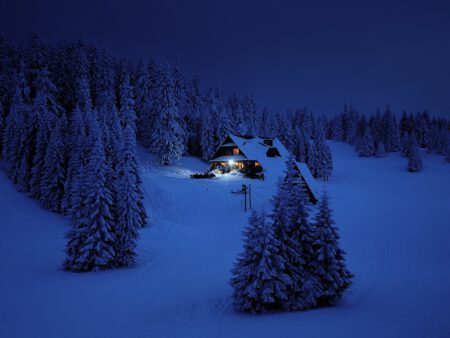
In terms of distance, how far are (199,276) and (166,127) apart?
131 ft

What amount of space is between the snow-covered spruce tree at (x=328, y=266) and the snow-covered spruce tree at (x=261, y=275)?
1717mm

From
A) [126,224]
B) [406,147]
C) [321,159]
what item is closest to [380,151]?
[406,147]

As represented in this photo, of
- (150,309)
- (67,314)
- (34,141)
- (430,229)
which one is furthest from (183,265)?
(34,141)

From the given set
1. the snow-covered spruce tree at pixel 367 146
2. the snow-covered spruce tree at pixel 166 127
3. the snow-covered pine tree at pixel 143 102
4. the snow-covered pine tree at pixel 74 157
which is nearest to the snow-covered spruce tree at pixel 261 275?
the snow-covered pine tree at pixel 74 157

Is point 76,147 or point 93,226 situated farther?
point 76,147

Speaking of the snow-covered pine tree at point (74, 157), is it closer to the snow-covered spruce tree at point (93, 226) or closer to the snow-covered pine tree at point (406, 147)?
the snow-covered spruce tree at point (93, 226)

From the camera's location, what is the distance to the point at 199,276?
64.0 ft

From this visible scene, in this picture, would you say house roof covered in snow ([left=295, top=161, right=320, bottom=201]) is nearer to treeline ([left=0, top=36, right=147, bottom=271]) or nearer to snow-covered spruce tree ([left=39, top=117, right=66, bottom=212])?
treeline ([left=0, top=36, right=147, bottom=271])

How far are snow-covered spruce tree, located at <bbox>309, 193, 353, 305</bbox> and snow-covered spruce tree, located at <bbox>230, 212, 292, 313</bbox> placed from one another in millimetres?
1717

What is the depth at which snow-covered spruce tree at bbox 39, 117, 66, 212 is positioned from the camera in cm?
3547

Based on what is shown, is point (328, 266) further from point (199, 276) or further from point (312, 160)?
point (312, 160)

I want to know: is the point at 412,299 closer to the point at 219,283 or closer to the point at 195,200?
the point at 219,283

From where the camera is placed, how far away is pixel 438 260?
903 inches

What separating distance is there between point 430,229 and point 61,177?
41.0 metres
